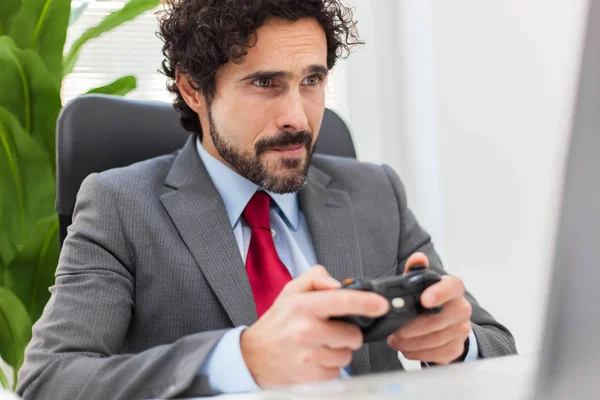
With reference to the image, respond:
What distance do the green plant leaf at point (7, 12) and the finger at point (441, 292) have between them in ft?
4.64

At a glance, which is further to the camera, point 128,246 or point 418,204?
point 418,204

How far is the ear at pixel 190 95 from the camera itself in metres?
1.42

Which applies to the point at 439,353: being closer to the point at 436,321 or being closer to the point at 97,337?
the point at 436,321

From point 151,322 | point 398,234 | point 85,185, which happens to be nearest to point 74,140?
point 85,185

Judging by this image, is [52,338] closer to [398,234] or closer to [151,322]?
[151,322]

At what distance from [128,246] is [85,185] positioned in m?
0.16

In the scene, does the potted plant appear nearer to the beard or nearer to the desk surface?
the beard

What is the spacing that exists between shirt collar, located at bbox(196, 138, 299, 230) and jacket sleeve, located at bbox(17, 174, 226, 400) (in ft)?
0.74

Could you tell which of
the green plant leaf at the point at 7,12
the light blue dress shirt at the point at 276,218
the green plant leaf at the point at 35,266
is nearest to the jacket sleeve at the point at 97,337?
the light blue dress shirt at the point at 276,218

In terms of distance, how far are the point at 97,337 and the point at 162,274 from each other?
0.59ft

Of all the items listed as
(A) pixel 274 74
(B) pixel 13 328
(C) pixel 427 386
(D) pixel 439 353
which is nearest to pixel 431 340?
(D) pixel 439 353

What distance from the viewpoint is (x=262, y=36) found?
1.28m

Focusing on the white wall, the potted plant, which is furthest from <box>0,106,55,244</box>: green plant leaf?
the white wall

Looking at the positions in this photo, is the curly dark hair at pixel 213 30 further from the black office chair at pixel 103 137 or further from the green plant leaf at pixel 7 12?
the green plant leaf at pixel 7 12
